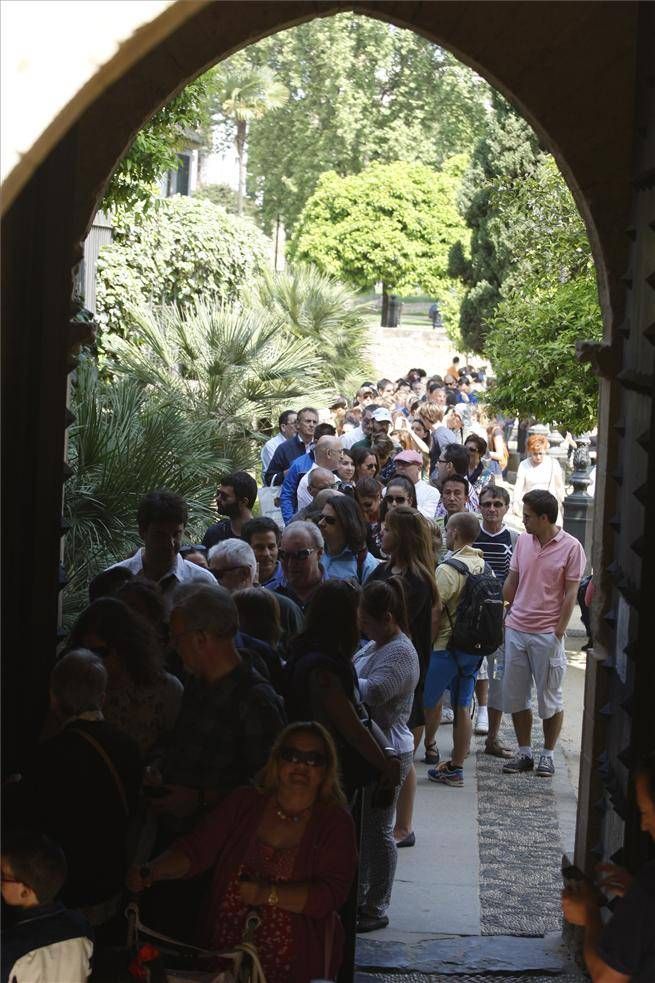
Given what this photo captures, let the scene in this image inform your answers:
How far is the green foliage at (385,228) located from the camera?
→ 45.3m

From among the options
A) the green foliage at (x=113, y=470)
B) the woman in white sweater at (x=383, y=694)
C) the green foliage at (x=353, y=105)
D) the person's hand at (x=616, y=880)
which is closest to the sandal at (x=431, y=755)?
the green foliage at (x=113, y=470)

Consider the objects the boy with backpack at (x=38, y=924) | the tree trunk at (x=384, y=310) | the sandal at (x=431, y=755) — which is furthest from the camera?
the tree trunk at (x=384, y=310)

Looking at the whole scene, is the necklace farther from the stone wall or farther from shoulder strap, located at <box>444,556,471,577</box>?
the stone wall

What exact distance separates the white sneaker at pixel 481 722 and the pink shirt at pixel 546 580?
135cm

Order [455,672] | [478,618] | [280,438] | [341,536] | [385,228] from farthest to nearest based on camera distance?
[385,228], [280,438], [455,672], [478,618], [341,536]

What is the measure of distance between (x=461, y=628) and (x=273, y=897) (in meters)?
4.32

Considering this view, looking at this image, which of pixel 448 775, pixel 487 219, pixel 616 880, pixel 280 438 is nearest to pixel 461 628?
pixel 448 775

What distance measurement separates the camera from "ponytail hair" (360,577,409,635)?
6770mm

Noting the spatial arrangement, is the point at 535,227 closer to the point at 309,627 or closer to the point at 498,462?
the point at 309,627

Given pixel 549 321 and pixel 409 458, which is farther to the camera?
pixel 409 458

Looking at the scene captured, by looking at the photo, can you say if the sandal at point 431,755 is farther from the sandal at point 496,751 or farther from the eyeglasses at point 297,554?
the eyeglasses at point 297,554

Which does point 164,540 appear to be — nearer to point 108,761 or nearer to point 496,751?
point 108,761

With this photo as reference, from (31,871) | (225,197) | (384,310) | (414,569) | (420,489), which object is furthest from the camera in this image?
(225,197)

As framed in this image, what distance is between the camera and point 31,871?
3.88m
